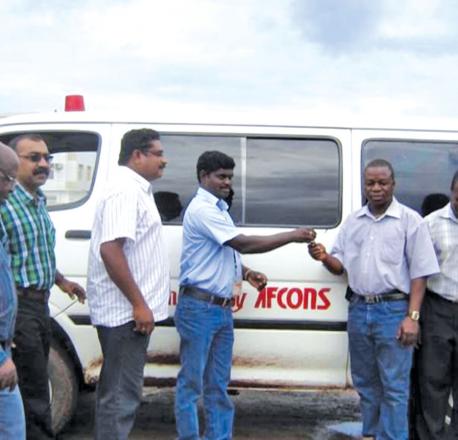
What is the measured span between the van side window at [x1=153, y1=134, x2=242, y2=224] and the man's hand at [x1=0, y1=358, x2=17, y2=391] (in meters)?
1.83

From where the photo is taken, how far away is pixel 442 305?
4301 mm

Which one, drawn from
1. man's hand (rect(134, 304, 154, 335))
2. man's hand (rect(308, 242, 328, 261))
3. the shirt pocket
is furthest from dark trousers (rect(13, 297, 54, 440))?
the shirt pocket

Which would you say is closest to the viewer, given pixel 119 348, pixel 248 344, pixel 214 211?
pixel 119 348

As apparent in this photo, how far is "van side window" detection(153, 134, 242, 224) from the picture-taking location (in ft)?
15.2

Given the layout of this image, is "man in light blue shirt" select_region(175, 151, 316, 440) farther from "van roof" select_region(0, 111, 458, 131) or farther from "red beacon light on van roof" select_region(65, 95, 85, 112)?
"red beacon light on van roof" select_region(65, 95, 85, 112)

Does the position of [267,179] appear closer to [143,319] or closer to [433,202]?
[433,202]

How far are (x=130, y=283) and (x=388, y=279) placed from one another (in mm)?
1430

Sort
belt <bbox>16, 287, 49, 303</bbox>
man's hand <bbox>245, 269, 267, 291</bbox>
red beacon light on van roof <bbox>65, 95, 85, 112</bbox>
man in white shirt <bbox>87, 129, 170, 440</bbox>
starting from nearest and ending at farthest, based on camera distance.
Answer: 1. man in white shirt <bbox>87, 129, 170, 440</bbox>
2. belt <bbox>16, 287, 49, 303</bbox>
3. man's hand <bbox>245, 269, 267, 291</bbox>
4. red beacon light on van roof <bbox>65, 95, 85, 112</bbox>

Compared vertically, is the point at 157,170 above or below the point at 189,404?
above

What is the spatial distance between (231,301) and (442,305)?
1142mm

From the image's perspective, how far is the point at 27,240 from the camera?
374 centimetres

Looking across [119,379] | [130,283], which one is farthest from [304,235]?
[119,379]

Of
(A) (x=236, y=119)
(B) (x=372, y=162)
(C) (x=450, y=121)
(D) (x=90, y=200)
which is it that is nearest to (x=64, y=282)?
(D) (x=90, y=200)

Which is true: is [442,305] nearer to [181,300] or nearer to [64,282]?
[181,300]
